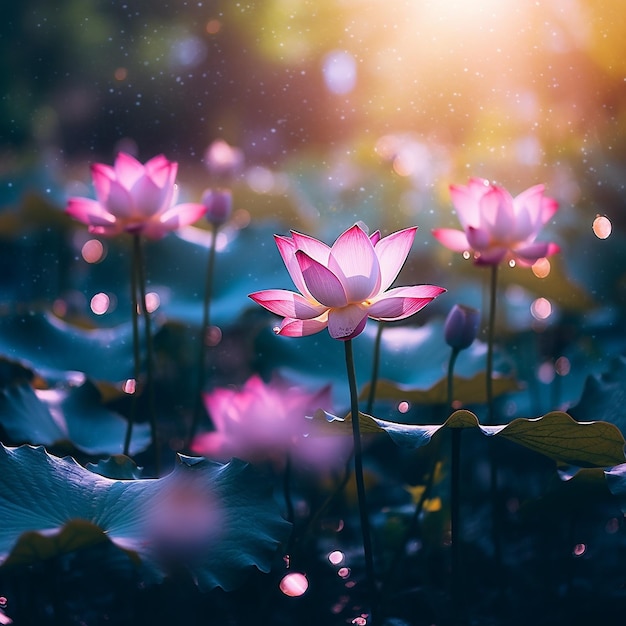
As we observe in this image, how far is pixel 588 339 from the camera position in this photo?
121 cm

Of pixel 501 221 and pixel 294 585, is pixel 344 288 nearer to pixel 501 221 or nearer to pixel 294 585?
pixel 501 221

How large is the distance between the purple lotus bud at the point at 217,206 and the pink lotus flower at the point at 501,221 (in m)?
0.34

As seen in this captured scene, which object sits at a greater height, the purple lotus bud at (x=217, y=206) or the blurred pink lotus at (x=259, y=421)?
the purple lotus bud at (x=217, y=206)

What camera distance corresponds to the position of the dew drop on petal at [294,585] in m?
0.80

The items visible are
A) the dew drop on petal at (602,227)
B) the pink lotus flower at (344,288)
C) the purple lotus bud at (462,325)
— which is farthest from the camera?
the dew drop on petal at (602,227)

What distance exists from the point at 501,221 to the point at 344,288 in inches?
10.9

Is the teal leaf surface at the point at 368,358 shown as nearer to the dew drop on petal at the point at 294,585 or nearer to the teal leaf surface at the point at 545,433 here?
the dew drop on petal at the point at 294,585

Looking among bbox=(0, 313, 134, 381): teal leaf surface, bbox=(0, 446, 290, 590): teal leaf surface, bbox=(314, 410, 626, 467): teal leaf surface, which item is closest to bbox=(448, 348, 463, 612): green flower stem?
bbox=(314, 410, 626, 467): teal leaf surface

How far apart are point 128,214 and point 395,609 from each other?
505mm

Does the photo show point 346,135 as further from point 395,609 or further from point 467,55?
point 395,609

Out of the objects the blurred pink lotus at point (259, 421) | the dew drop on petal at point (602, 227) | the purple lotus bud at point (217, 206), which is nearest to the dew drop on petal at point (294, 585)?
the blurred pink lotus at point (259, 421)

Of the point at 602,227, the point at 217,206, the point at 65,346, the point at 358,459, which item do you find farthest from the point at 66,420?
the point at 602,227

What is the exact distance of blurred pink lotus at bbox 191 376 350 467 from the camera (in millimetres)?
798

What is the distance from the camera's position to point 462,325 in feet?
Result: 2.55
